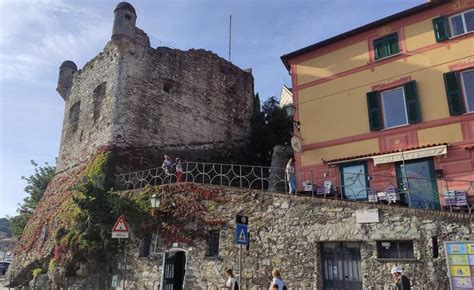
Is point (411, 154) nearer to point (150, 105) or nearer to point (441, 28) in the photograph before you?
point (441, 28)

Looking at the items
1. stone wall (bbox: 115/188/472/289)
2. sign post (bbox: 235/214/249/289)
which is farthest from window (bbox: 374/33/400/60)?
sign post (bbox: 235/214/249/289)

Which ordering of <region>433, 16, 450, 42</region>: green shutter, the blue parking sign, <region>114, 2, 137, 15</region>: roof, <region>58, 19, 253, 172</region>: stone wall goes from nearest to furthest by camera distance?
the blue parking sign, <region>433, 16, 450, 42</region>: green shutter, <region>58, 19, 253, 172</region>: stone wall, <region>114, 2, 137, 15</region>: roof

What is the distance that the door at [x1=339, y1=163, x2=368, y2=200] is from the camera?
13.0 m

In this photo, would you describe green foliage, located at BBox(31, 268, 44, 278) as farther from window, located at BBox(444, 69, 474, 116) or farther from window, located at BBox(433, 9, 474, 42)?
window, located at BBox(433, 9, 474, 42)

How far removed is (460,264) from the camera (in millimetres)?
8727

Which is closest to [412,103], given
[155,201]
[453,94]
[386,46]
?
Answer: [453,94]

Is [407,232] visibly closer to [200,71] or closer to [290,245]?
[290,245]

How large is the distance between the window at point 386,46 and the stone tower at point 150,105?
9.59 meters

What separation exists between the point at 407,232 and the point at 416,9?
25.4 ft

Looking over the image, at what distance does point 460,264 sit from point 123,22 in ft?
55.4

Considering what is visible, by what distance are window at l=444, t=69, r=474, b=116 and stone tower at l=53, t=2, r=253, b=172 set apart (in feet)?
37.2

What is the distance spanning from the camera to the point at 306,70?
608 inches

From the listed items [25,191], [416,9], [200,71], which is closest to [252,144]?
[200,71]

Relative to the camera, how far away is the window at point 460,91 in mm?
11625
